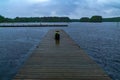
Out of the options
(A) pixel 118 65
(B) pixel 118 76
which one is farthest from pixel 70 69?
(A) pixel 118 65

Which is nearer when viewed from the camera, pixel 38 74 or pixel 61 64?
pixel 38 74

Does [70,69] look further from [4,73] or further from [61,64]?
[4,73]

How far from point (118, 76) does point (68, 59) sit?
3782 mm

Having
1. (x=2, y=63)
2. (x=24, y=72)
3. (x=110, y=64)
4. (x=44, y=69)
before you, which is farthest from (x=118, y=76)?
(x=2, y=63)

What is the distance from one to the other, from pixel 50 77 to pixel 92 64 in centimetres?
413

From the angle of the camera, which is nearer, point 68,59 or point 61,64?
point 61,64

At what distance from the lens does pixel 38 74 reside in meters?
12.9

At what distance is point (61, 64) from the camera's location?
15.6 metres

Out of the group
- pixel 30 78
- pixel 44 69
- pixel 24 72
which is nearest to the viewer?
pixel 30 78

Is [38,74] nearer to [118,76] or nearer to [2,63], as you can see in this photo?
[118,76]

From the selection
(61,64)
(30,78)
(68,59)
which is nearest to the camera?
(30,78)

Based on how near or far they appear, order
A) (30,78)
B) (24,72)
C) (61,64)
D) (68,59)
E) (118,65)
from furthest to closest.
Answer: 1. (118,65)
2. (68,59)
3. (61,64)
4. (24,72)
5. (30,78)

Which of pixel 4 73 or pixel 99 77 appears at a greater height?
pixel 99 77

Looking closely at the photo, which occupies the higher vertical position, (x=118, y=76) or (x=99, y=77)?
(x=99, y=77)
